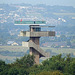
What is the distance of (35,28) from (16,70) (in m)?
16.3

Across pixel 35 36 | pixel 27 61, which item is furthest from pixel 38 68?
pixel 27 61

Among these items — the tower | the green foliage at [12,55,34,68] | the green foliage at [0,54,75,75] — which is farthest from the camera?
the green foliage at [12,55,34,68]

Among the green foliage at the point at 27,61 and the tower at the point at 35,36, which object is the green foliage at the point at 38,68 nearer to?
the green foliage at the point at 27,61

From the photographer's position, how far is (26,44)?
77.6 meters

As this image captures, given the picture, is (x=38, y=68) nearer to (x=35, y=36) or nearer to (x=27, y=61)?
(x=35, y=36)

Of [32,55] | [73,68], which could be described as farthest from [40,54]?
[73,68]

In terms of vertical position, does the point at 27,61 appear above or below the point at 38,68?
below

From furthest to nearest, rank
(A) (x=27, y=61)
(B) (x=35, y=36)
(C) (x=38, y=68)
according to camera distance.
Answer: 1. (A) (x=27, y=61)
2. (B) (x=35, y=36)
3. (C) (x=38, y=68)

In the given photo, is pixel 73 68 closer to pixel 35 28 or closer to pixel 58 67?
pixel 58 67

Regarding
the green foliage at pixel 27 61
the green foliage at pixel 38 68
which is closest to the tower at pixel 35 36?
the green foliage at pixel 27 61

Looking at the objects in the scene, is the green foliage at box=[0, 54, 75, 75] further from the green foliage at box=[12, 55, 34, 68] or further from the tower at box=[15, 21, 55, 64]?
the tower at box=[15, 21, 55, 64]

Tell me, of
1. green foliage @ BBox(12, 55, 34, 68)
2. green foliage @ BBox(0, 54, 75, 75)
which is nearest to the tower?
green foliage @ BBox(12, 55, 34, 68)

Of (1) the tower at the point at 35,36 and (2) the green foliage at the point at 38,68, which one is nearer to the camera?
(2) the green foliage at the point at 38,68

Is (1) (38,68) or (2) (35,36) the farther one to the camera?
(2) (35,36)
